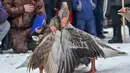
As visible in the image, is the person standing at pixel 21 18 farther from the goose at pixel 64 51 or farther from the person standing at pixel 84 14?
the goose at pixel 64 51

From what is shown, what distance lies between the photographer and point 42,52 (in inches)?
144

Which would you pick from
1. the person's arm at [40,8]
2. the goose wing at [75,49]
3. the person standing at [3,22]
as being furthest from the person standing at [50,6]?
the goose wing at [75,49]

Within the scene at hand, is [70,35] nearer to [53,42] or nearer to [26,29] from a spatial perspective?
[53,42]

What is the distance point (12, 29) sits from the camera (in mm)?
6273

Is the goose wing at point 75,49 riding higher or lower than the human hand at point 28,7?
lower

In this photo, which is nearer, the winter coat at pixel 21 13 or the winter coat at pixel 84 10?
the winter coat at pixel 21 13

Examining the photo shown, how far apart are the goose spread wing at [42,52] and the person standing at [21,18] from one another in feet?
7.64

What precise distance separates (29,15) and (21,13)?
0.14m

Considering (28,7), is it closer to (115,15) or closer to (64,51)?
(115,15)

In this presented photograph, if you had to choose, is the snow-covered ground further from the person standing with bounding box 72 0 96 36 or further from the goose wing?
the person standing with bounding box 72 0 96 36

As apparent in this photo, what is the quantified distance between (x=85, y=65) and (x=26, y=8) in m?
2.13

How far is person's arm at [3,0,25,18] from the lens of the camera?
19.6ft

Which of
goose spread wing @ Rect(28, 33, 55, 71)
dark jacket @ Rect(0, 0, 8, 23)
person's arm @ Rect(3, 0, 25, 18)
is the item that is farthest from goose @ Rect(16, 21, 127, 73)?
person's arm @ Rect(3, 0, 25, 18)

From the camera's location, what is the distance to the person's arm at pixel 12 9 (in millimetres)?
5964
